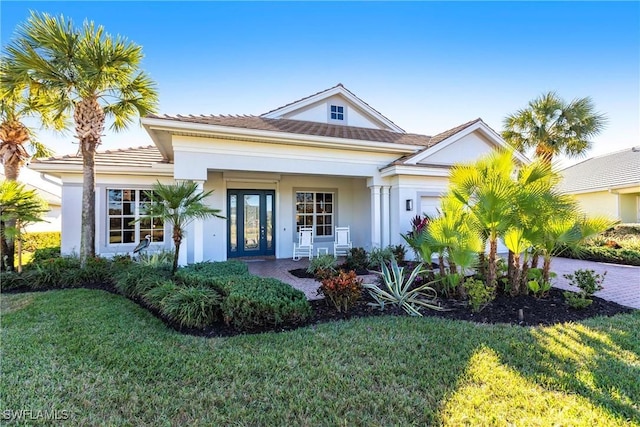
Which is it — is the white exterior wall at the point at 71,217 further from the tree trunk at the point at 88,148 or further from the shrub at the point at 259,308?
the shrub at the point at 259,308

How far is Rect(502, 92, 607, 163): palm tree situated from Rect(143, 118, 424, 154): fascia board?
26.5 ft

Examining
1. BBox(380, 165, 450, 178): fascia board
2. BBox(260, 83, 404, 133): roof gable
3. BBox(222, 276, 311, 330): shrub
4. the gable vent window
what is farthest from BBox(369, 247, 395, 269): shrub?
the gable vent window

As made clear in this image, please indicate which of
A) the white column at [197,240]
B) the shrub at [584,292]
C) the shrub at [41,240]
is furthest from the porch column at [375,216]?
the shrub at [41,240]

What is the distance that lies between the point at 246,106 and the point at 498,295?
12.3 metres

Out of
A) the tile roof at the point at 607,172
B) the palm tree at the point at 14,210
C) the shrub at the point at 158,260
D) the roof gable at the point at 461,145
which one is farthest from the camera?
the tile roof at the point at 607,172

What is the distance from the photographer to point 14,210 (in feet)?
25.9

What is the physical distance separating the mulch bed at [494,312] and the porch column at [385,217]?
494cm

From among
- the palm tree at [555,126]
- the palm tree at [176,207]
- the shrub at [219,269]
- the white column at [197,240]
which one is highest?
the palm tree at [555,126]

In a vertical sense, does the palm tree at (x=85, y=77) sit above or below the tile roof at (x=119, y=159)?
above

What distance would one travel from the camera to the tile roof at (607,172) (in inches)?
680

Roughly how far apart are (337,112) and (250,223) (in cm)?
640

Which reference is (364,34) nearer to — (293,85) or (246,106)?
(293,85)

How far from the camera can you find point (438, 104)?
12516mm

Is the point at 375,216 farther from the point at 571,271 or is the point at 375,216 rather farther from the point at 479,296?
the point at 571,271
